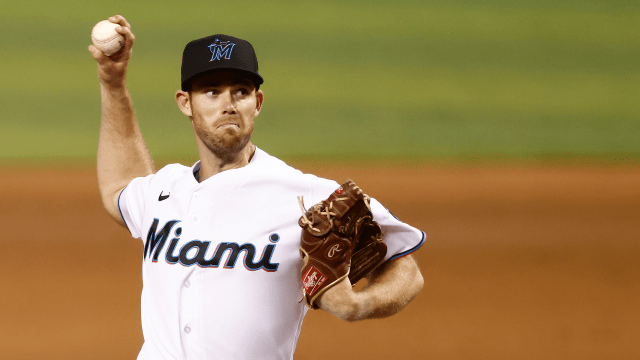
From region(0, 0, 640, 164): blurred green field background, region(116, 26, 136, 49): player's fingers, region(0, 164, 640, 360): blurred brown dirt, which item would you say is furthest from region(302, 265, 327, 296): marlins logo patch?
region(0, 0, 640, 164): blurred green field background

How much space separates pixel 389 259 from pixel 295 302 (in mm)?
321

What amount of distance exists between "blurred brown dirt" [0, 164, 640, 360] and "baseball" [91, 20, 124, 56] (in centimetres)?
259

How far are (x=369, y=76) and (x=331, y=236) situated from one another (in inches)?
399

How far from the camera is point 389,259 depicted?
1.95 m

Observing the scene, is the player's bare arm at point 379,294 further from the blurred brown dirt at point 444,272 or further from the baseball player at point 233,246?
the blurred brown dirt at point 444,272

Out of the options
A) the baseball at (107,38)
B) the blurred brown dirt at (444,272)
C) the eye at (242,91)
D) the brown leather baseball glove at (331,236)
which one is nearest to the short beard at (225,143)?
the eye at (242,91)

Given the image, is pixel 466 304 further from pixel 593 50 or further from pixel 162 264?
pixel 593 50

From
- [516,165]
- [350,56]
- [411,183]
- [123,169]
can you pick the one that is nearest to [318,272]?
[123,169]

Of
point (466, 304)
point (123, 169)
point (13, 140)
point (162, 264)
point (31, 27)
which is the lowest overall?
point (466, 304)

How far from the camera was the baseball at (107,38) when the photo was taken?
2.21m

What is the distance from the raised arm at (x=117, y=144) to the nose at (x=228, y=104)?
1.96 feet

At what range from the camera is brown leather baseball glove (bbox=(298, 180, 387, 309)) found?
1720 mm

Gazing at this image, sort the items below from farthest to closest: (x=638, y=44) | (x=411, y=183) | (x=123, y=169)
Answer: (x=638, y=44), (x=411, y=183), (x=123, y=169)

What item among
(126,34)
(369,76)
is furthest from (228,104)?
(369,76)
